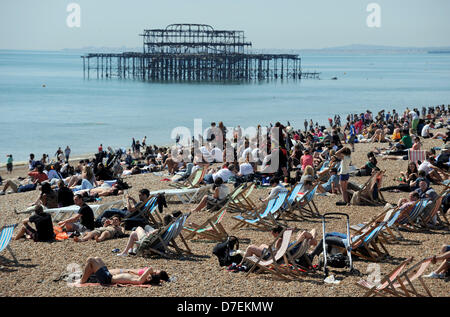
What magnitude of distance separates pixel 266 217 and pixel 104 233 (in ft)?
6.97

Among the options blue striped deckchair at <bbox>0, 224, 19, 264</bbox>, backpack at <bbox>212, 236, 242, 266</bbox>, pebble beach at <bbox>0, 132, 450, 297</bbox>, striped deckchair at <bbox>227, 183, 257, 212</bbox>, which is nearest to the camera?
pebble beach at <bbox>0, 132, 450, 297</bbox>

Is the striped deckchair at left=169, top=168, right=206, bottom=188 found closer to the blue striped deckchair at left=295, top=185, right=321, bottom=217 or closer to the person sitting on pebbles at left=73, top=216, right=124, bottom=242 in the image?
the blue striped deckchair at left=295, top=185, right=321, bottom=217

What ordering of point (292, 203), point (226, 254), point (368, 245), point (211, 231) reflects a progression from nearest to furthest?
point (226, 254) → point (368, 245) → point (211, 231) → point (292, 203)

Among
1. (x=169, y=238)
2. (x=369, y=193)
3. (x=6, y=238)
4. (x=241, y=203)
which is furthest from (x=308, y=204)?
(x=6, y=238)

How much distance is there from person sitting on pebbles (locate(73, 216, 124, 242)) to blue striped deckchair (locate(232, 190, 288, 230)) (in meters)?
1.52

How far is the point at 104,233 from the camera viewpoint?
7453mm

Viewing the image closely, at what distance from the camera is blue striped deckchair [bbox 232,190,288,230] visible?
787cm

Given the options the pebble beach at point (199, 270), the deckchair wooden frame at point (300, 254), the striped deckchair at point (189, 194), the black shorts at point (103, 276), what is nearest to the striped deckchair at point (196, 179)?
the striped deckchair at point (189, 194)

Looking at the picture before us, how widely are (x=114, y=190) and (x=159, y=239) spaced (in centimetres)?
458

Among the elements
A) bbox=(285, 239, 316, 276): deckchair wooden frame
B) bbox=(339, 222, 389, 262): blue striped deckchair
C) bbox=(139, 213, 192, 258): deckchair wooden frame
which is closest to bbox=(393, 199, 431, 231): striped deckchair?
bbox=(339, 222, 389, 262): blue striped deckchair

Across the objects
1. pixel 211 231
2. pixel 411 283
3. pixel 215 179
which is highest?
pixel 215 179

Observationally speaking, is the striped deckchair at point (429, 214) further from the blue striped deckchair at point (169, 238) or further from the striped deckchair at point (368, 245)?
the blue striped deckchair at point (169, 238)

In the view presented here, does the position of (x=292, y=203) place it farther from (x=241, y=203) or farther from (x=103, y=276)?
(x=103, y=276)
